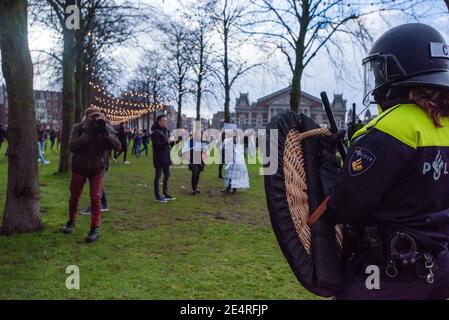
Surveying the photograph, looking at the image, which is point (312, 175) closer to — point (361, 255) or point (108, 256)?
point (361, 255)

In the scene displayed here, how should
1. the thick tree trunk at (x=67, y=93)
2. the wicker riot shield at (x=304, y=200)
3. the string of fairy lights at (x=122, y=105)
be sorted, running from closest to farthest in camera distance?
the wicker riot shield at (x=304, y=200)
the thick tree trunk at (x=67, y=93)
the string of fairy lights at (x=122, y=105)

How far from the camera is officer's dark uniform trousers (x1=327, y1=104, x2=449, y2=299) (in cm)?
180

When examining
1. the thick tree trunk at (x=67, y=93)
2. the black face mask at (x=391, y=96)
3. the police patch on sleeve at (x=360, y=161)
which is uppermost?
the thick tree trunk at (x=67, y=93)

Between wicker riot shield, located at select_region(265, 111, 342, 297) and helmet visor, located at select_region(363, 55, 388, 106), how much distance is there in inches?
12.2

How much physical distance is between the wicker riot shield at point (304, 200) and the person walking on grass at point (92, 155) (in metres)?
4.83

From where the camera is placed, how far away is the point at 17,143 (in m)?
6.46

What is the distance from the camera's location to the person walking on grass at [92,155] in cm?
643

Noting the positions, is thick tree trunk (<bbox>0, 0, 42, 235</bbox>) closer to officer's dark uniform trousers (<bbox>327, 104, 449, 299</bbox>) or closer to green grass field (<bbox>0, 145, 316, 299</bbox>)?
green grass field (<bbox>0, 145, 316, 299</bbox>)

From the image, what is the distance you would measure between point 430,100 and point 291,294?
10.5 feet

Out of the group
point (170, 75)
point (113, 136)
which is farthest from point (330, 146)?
point (170, 75)

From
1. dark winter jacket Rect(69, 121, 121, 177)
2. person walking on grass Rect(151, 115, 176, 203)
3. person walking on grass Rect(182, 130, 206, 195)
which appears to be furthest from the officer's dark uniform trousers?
person walking on grass Rect(182, 130, 206, 195)

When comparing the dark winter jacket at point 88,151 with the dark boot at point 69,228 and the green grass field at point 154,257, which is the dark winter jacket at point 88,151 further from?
the green grass field at point 154,257

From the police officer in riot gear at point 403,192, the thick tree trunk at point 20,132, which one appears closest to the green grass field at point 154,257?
the thick tree trunk at point 20,132

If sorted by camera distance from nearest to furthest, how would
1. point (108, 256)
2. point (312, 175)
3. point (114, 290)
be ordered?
point (312, 175), point (114, 290), point (108, 256)
